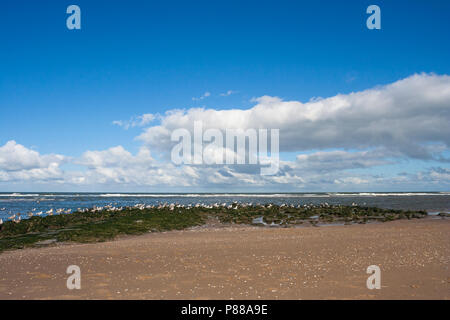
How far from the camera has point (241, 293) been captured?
1079cm

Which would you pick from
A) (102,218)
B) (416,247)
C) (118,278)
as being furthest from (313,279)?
(102,218)

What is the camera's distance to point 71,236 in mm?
26172

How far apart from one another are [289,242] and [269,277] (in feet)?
30.3

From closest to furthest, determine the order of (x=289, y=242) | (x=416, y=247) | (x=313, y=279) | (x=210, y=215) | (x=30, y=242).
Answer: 1. (x=313, y=279)
2. (x=416, y=247)
3. (x=289, y=242)
4. (x=30, y=242)
5. (x=210, y=215)

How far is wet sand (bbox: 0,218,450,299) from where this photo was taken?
10.8m

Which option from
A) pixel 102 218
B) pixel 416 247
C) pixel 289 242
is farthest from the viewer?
pixel 102 218

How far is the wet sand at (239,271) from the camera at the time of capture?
10.8 m

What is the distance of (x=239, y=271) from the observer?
13.6 metres

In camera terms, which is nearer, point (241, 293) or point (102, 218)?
point (241, 293)
